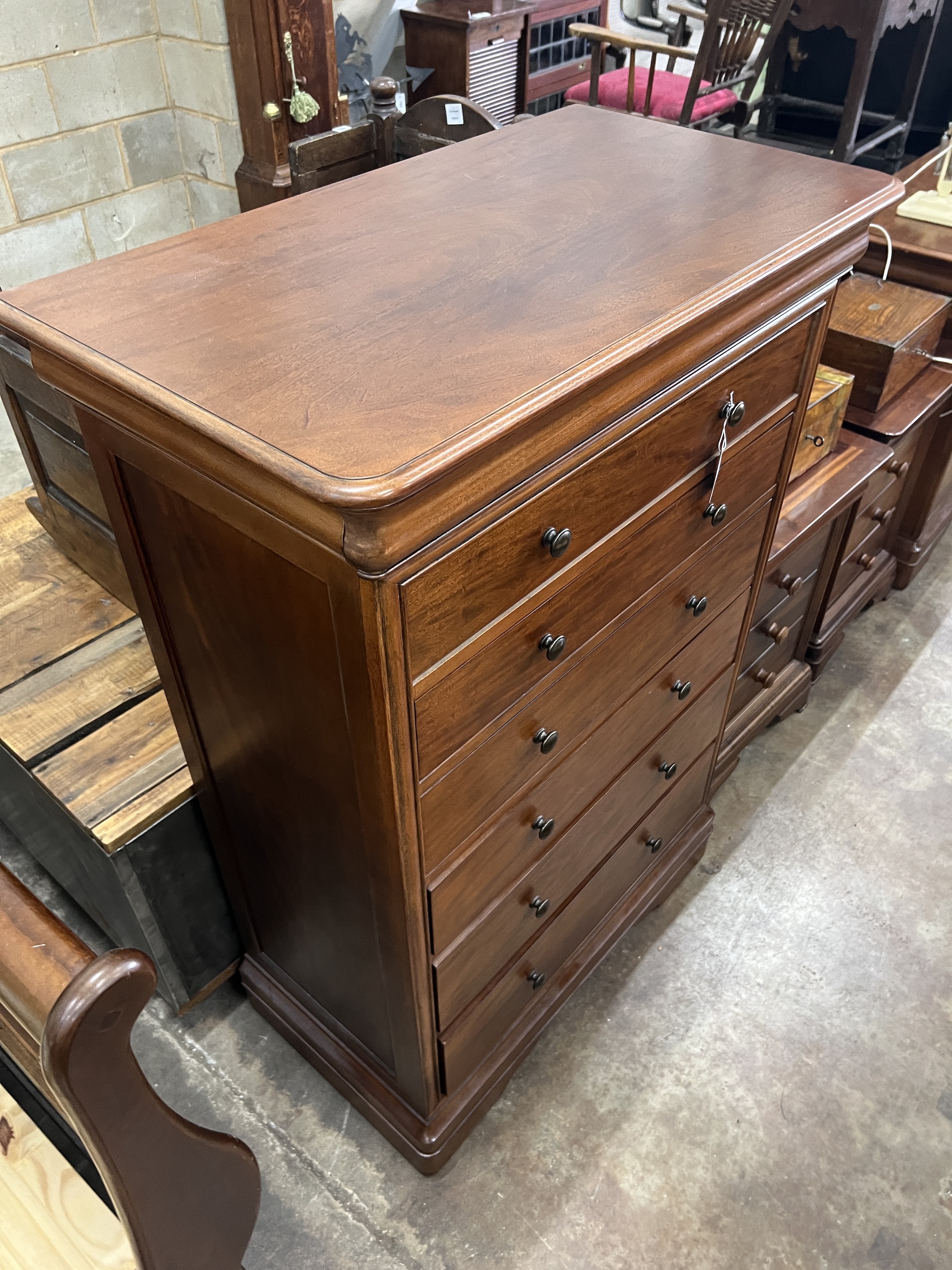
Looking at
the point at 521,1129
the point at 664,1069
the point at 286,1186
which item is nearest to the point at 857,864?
the point at 664,1069

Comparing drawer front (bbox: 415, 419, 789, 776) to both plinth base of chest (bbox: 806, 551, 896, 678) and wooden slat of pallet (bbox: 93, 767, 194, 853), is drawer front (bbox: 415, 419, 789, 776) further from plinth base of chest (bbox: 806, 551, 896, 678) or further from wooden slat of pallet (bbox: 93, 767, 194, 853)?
plinth base of chest (bbox: 806, 551, 896, 678)

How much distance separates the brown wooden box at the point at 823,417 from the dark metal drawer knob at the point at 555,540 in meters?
1.08

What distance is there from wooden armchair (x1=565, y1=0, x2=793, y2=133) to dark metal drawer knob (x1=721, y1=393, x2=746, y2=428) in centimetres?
258

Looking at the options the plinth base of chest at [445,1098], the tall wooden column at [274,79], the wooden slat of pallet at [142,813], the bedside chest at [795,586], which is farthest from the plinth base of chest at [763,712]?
the tall wooden column at [274,79]

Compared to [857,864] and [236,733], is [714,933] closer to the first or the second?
[857,864]

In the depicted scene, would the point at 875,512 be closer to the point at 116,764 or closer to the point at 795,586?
the point at 795,586

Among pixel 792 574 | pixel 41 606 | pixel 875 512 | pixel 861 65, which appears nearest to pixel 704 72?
pixel 861 65

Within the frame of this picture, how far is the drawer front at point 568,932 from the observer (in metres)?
1.31

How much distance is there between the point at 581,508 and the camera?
3.00ft

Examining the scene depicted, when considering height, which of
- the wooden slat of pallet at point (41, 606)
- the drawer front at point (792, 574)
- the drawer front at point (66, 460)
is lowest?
the drawer front at point (792, 574)

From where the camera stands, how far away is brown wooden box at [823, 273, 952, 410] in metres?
1.96

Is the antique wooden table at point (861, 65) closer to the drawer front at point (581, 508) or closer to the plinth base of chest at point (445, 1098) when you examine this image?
the drawer front at point (581, 508)

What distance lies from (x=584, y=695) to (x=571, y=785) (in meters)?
0.16

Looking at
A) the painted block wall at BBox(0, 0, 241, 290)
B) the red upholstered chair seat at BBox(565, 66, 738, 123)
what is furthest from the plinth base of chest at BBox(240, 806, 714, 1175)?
the red upholstered chair seat at BBox(565, 66, 738, 123)
